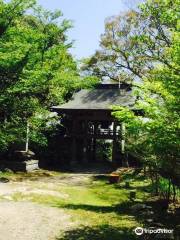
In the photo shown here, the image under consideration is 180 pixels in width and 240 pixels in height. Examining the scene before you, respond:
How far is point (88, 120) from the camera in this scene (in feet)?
114

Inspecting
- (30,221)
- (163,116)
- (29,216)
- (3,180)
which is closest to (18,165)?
(3,180)

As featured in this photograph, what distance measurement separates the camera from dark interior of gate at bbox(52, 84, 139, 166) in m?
33.0

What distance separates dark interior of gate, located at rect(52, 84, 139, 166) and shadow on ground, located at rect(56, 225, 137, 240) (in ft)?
60.5

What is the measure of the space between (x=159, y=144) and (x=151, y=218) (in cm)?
413

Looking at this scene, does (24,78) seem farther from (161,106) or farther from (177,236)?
(177,236)

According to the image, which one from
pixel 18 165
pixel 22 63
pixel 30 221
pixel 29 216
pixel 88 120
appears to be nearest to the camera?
pixel 30 221

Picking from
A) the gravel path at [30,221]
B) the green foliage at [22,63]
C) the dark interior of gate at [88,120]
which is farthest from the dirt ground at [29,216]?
the dark interior of gate at [88,120]

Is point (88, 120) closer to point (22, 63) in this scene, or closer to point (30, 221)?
point (22, 63)

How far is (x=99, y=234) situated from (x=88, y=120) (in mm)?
23560

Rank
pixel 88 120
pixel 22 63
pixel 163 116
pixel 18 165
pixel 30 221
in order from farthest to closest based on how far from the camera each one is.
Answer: pixel 88 120, pixel 18 165, pixel 22 63, pixel 30 221, pixel 163 116

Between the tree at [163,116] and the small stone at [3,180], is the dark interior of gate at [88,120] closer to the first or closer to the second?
the small stone at [3,180]

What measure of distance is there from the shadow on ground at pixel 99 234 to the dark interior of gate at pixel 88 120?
60.5 ft

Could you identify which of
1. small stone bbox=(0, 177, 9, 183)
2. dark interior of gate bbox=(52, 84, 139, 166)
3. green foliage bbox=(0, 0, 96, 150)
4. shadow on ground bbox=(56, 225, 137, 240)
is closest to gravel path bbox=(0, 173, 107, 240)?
shadow on ground bbox=(56, 225, 137, 240)

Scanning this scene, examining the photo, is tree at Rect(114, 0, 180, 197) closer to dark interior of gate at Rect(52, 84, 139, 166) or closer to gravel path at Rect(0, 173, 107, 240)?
gravel path at Rect(0, 173, 107, 240)
